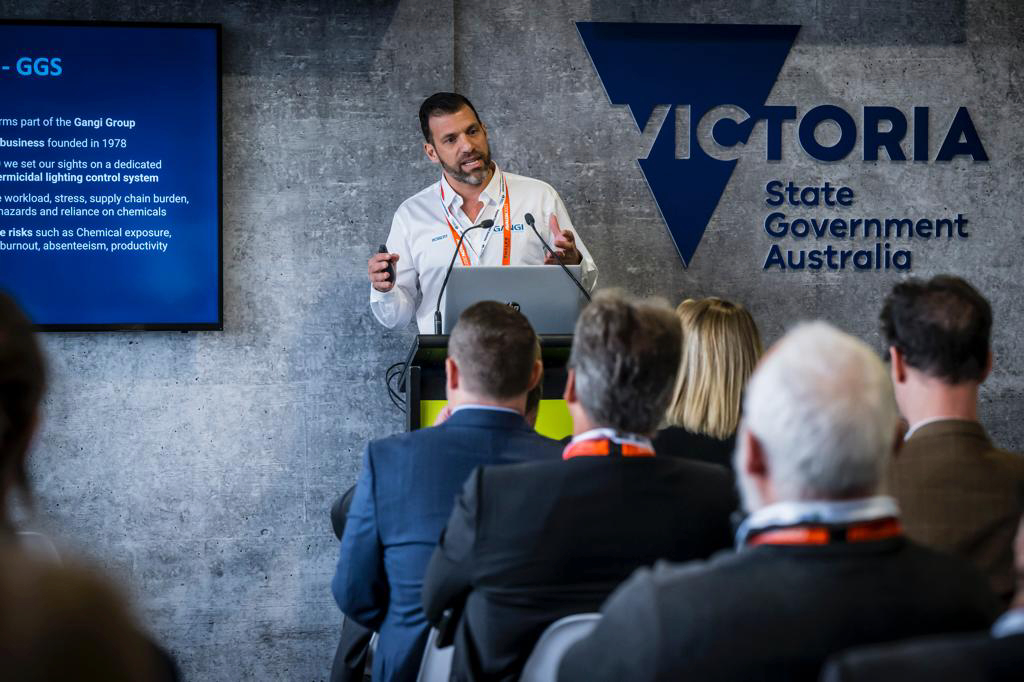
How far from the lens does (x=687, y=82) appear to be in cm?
471

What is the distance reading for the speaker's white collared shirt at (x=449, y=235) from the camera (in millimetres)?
4191

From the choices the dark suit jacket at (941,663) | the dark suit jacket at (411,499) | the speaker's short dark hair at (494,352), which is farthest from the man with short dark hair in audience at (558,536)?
the dark suit jacket at (941,663)

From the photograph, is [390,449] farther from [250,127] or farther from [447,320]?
[250,127]

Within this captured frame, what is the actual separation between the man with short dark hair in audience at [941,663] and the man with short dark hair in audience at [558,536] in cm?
79

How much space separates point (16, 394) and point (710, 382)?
81.7 inches

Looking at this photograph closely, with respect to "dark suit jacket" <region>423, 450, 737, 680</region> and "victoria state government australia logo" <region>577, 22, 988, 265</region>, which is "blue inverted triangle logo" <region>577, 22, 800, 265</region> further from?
"dark suit jacket" <region>423, 450, 737, 680</region>

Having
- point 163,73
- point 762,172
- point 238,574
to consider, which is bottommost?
point 238,574

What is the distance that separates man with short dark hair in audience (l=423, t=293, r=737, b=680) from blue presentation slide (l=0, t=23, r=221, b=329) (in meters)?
2.88

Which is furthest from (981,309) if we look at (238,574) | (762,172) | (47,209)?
(47,209)

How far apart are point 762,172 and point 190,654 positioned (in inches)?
131

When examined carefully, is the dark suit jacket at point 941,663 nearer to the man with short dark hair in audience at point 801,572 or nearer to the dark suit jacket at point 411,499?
the man with short dark hair in audience at point 801,572

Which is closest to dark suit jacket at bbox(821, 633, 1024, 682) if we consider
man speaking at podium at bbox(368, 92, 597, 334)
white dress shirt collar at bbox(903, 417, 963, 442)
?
white dress shirt collar at bbox(903, 417, 963, 442)

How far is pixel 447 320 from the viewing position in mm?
3314

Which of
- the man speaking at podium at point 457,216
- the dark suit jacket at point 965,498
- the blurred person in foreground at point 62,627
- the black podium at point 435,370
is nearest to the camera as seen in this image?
the blurred person in foreground at point 62,627
